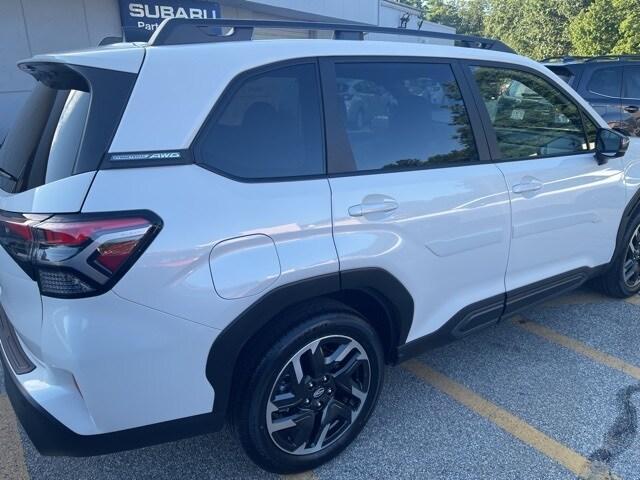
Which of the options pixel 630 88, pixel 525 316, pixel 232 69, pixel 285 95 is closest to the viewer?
pixel 232 69

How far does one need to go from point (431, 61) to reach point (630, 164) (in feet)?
6.02

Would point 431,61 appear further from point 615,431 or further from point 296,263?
point 615,431

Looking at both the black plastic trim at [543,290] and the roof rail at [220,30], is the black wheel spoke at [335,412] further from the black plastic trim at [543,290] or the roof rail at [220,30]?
the roof rail at [220,30]

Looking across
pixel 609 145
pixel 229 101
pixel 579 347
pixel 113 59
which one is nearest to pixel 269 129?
pixel 229 101

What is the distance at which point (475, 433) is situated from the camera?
2570 mm

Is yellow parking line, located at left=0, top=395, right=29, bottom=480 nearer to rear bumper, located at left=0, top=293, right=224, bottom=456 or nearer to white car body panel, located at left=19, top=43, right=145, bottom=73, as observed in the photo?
rear bumper, located at left=0, top=293, right=224, bottom=456

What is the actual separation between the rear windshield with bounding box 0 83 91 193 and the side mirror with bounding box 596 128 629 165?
9.82 feet

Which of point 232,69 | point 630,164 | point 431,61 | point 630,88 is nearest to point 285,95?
point 232,69

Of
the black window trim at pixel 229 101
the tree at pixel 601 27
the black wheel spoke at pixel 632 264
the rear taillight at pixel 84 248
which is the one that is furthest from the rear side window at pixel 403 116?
the tree at pixel 601 27

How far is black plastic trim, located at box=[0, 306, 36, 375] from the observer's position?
190 cm

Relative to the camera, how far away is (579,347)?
3.38 metres

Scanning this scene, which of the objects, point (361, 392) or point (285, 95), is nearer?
point (285, 95)

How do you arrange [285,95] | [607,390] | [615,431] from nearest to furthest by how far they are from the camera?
1. [285,95]
2. [615,431]
3. [607,390]

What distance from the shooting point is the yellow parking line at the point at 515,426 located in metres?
2.33
